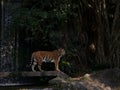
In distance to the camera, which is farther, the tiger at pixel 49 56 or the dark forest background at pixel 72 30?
the dark forest background at pixel 72 30

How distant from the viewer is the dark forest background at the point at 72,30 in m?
13.7

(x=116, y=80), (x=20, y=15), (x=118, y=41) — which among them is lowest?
(x=116, y=80)

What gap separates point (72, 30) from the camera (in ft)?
47.4

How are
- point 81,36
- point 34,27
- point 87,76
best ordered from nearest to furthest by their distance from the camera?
point 87,76
point 34,27
point 81,36

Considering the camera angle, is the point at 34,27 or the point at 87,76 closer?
the point at 87,76

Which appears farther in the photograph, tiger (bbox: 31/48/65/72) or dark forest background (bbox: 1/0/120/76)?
dark forest background (bbox: 1/0/120/76)

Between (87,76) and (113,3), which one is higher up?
(113,3)

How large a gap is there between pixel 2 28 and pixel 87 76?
447cm

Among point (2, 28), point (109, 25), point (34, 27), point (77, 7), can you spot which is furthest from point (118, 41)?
point (2, 28)

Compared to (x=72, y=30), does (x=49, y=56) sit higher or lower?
lower

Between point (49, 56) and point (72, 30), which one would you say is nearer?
point (49, 56)

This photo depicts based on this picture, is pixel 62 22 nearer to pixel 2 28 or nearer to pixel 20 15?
pixel 20 15

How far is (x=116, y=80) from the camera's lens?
40.3ft

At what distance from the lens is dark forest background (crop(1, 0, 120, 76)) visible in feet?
44.9
